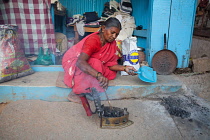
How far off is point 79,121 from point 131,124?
653 mm

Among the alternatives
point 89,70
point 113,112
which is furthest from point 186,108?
point 89,70

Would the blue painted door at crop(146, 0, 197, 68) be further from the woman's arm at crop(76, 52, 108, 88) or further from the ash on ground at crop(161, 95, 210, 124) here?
the woman's arm at crop(76, 52, 108, 88)

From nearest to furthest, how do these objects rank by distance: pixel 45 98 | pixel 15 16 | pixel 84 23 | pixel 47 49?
pixel 45 98, pixel 15 16, pixel 47 49, pixel 84 23

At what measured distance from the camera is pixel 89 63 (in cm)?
243

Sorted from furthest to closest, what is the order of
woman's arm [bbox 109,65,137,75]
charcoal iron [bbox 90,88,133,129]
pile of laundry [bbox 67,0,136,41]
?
pile of laundry [bbox 67,0,136,41], woman's arm [bbox 109,65,137,75], charcoal iron [bbox 90,88,133,129]

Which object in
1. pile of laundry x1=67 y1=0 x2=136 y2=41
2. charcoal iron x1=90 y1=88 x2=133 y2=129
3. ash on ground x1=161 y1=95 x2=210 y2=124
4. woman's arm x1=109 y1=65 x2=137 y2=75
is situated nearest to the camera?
charcoal iron x1=90 y1=88 x2=133 y2=129

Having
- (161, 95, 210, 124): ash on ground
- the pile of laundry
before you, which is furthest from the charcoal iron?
the pile of laundry

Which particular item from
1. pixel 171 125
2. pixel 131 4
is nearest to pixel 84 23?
pixel 131 4

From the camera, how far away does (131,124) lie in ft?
6.79

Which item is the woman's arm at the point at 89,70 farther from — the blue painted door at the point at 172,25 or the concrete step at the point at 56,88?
the blue painted door at the point at 172,25

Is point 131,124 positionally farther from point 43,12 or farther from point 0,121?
point 43,12

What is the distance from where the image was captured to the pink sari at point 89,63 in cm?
235

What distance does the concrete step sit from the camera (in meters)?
2.56

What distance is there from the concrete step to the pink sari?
23 cm
